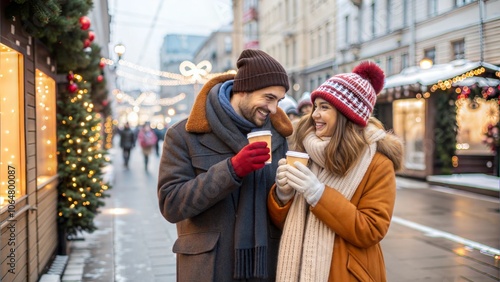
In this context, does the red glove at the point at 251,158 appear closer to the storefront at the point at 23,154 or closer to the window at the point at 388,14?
the storefront at the point at 23,154

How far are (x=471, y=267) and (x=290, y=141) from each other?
442cm

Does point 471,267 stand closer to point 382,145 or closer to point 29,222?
point 382,145

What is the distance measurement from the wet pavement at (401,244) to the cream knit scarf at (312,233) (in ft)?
11.5

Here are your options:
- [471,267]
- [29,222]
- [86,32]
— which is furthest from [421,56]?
[29,222]

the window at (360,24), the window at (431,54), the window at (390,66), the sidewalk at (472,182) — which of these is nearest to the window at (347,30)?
the window at (360,24)

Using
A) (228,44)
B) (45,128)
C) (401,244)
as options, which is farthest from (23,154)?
(228,44)

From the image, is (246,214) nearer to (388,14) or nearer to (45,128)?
(45,128)

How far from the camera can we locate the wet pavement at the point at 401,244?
19.0 feet

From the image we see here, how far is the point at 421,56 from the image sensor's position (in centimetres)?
1672

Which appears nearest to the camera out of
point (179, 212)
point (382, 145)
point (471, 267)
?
point (179, 212)

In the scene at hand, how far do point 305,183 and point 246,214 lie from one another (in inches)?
13.0

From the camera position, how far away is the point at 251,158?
2109 millimetres

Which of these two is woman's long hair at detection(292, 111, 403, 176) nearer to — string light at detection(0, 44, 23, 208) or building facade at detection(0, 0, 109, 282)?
building facade at detection(0, 0, 109, 282)

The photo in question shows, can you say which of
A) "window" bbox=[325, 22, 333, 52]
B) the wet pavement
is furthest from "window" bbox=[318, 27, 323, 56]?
the wet pavement
